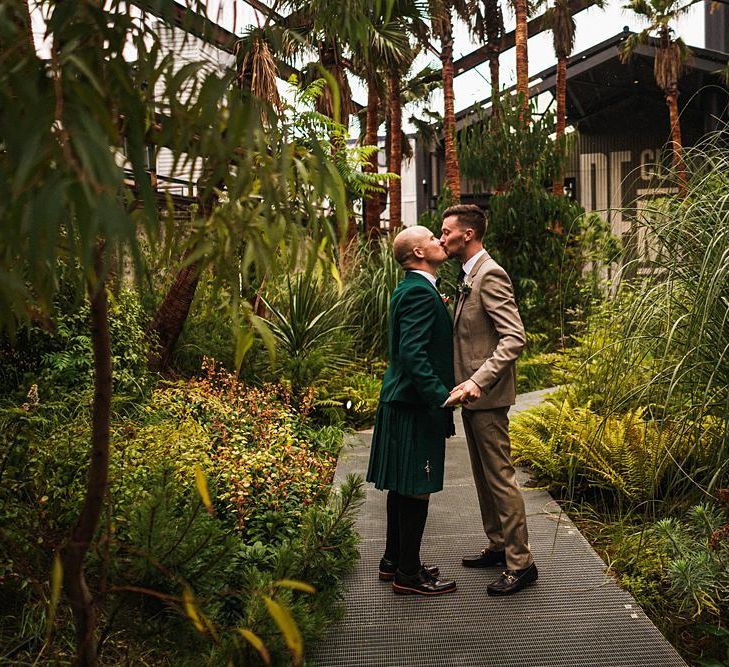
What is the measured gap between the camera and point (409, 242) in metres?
3.64

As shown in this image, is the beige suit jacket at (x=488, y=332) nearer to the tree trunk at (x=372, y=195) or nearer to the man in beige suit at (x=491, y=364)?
the man in beige suit at (x=491, y=364)

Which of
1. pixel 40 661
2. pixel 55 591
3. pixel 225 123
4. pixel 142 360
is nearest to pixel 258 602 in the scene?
pixel 40 661

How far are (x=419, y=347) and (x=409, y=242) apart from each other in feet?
1.77

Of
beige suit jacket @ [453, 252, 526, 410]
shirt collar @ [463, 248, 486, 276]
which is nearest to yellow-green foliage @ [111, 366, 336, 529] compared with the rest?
beige suit jacket @ [453, 252, 526, 410]

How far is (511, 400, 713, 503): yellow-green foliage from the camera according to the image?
14.9 feet

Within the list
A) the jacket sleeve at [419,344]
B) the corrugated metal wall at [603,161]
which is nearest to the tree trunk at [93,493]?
the jacket sleeve at [419,344]

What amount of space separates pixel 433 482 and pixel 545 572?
0.85 meters

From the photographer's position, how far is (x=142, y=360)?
5.99 m

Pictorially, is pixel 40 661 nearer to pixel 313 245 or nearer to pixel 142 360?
pixel 313 245

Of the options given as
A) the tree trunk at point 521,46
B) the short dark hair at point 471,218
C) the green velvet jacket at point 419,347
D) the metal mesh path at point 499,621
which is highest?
the tree trunk at point 521,46

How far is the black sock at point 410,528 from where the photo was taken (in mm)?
3621

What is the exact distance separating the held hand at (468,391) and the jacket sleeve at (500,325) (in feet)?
0.09

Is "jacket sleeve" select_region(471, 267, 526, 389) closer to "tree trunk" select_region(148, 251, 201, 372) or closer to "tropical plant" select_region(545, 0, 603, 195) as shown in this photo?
"tree trunk" select_region(148, 251, 201, 372)

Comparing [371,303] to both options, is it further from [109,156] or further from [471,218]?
[109,156]
